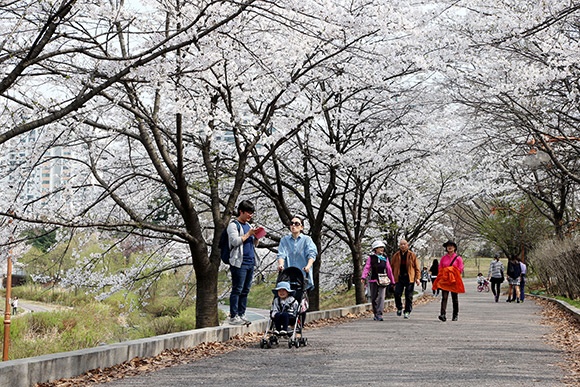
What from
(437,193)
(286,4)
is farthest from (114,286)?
(437,193)

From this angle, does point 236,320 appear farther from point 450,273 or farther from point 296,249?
Result: point 450,273

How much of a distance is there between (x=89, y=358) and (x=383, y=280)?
9.44 m

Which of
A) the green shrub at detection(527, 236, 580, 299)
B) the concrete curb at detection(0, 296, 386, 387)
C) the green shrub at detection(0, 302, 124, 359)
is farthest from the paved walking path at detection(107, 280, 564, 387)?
the green shrub at detection(0, 302, 124, 359)

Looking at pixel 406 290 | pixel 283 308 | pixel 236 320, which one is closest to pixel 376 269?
pixel 406 290

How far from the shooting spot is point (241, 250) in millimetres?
10695

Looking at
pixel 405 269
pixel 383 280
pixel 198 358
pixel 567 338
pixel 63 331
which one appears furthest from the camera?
pixel 63 331

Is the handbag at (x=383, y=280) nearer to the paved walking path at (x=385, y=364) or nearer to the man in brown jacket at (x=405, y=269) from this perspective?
the man in brown jacket at (x=405, y=269)

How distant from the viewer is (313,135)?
65.3 ft

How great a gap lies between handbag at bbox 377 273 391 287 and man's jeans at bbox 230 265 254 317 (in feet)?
16.9

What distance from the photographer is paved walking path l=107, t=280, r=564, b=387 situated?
702 cm

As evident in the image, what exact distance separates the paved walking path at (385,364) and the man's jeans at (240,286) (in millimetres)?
971

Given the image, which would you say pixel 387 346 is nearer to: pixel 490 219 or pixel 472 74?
pixel 472 74

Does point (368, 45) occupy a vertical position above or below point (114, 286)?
above

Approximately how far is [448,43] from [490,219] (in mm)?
33866
